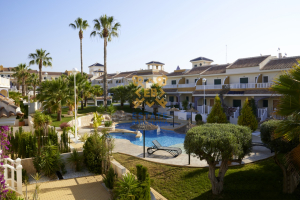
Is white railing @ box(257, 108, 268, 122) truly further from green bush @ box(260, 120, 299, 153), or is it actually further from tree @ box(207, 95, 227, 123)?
green bush @ box(260, 120, 299, 153)

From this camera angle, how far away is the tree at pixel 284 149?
25.7ft

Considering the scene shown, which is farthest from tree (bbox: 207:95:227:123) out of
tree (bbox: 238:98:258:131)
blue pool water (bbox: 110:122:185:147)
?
blue pool water (bbox: 110:122:185:147)

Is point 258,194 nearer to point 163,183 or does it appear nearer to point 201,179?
point 201,179

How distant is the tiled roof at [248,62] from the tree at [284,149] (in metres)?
19.6

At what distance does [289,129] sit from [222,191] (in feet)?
12.5

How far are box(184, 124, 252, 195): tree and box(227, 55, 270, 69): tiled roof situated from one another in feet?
73.2

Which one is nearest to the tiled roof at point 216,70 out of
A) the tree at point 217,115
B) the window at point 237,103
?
the window at point 237,103

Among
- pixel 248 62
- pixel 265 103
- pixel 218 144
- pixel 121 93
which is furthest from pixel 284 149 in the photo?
pixel 121 93

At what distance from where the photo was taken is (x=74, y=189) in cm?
936

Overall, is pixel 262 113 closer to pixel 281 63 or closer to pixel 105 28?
pixel 281 63

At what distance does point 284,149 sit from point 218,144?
4.21 metres

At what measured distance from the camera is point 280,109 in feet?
21.3

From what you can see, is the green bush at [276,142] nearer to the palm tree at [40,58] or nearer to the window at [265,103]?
the window at [265,103]

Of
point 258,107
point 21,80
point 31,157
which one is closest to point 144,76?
point 258,107
